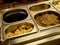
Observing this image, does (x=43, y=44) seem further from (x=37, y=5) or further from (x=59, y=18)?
(x=37, y=5)

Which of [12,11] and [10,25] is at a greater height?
[12,11]

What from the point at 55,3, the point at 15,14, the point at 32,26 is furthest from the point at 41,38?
the point at 55,3

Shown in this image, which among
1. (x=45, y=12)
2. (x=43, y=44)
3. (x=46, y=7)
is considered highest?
(x=46, y=7)

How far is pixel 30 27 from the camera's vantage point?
3.75 feet

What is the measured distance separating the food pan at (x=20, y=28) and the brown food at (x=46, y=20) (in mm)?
106

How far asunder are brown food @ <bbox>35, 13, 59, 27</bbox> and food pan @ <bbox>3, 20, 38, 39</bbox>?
0.11 meters

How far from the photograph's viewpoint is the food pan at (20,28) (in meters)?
1.08

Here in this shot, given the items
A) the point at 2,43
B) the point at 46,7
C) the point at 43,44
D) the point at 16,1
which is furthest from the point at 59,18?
the point at 16,1

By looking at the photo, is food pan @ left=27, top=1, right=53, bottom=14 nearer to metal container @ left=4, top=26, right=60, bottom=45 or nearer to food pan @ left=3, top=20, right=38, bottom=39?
food pan @ left=3, top=20, right=38, bottom=39

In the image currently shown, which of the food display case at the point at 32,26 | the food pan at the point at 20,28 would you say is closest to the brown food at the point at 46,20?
the food display case at the point at 32,26

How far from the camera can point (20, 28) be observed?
1137 millimetres

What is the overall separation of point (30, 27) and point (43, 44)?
0.22 metres

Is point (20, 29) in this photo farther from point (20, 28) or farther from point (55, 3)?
point (55, 3)

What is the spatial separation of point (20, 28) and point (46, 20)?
299 mm
